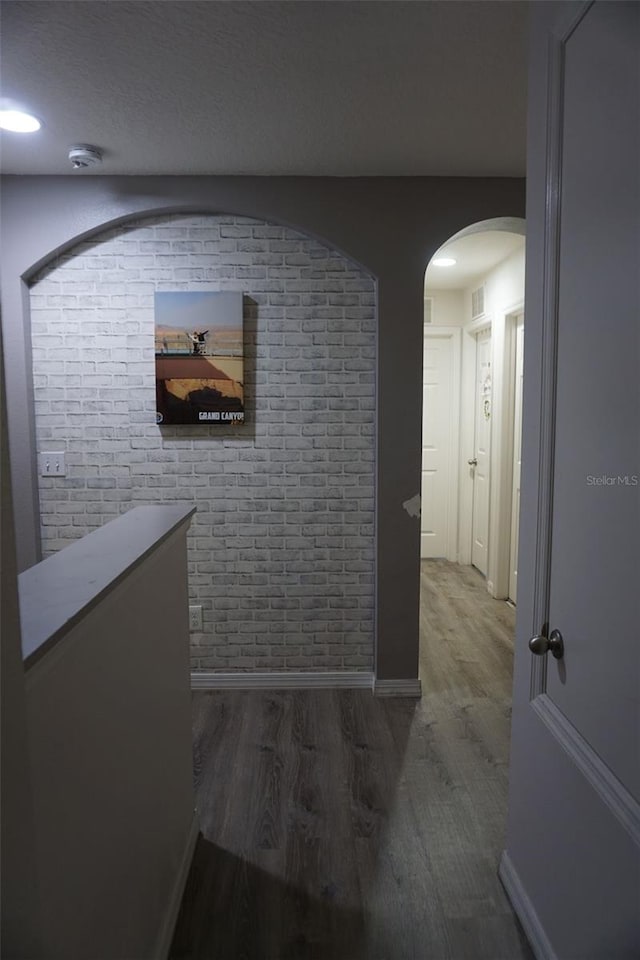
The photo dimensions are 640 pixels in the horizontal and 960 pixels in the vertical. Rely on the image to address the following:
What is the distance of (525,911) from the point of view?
1.62 meters

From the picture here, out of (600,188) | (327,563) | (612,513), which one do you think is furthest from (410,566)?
(600,188)

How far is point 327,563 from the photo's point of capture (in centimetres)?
309

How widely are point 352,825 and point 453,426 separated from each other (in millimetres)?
4167

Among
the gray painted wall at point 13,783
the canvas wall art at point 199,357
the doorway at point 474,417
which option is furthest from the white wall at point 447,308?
the gray painted wall at point 13,783

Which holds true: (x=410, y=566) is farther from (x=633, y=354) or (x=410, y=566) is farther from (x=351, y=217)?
(x=633, y=354)

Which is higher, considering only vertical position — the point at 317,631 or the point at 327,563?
the point at 327,563

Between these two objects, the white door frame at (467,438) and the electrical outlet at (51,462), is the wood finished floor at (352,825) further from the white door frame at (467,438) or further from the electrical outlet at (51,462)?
the white door frame at (467,438)

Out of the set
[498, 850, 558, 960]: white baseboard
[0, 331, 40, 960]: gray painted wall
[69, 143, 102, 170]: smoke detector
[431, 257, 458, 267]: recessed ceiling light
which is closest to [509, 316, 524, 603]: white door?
[431, 257, 458, 267]: recessed ceiling light

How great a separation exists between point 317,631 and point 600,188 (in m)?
2.46

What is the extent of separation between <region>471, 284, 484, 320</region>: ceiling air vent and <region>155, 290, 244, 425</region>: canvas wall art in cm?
273

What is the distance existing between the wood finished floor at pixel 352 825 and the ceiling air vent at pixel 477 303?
3045 millimetres

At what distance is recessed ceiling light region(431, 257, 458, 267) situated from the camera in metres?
4.31

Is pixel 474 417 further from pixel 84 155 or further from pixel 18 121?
pixel 18 121

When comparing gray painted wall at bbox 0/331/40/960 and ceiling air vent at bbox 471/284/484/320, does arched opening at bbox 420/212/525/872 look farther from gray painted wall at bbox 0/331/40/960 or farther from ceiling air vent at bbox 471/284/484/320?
gray painted wall at bbox 0/331/40/960
